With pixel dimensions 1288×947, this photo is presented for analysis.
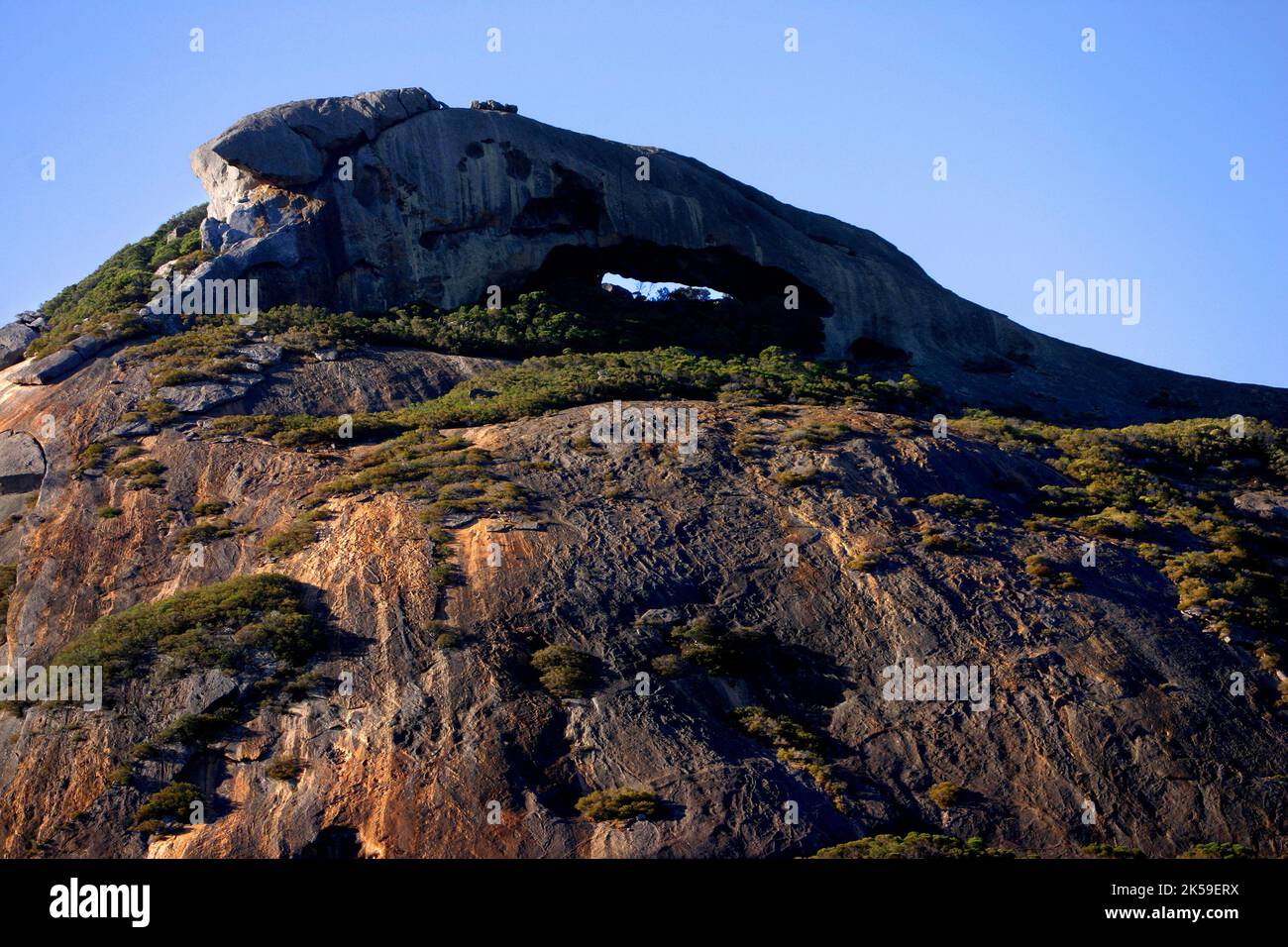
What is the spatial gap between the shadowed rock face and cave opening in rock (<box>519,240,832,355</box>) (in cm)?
11

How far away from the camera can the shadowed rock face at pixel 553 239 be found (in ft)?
186

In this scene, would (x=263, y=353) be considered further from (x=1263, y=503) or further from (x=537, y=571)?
(x=1263, y=503)

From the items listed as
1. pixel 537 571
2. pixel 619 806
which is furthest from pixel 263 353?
pixel 619 806

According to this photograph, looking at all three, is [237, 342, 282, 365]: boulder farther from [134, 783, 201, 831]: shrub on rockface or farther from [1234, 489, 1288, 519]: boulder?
[1234, 489, 1288, 519]: boulder

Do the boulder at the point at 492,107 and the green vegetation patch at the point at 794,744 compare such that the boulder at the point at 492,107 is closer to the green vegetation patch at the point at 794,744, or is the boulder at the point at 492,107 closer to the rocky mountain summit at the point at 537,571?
the rocky mountain summit at the point at 537,571

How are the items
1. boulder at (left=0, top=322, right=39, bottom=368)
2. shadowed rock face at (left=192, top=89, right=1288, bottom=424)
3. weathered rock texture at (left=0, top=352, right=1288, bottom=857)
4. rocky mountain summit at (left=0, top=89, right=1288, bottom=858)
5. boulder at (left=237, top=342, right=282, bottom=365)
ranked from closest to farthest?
weathered rock texture at (left=0, top=352, right=1288, bottom=857) < rocky mountain summit at (left=0, top=89, right=1288, bottom=858) < boulder at (left=237, top=342, right=282, bottom=365) < boulder at (left=0, top=322, right=39, bottom=368) < shadowed rock face at (left=192, top=89, right=1288, bottom=424)

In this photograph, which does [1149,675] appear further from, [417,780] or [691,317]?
[691,317]

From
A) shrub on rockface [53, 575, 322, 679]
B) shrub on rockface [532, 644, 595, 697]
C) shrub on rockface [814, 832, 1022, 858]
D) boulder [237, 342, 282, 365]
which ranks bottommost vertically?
shrub on rockface [814, 832, 1022, 858]

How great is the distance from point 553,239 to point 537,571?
2303cm

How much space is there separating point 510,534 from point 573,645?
4031 mm

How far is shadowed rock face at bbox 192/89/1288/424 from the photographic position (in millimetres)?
56625

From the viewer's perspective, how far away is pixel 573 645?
126ft

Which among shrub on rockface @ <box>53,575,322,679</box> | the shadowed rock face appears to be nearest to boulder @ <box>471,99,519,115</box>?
the shadowed rock face

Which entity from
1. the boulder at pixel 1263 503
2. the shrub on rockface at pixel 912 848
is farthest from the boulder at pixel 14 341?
the boulder at pixel 1263 503
